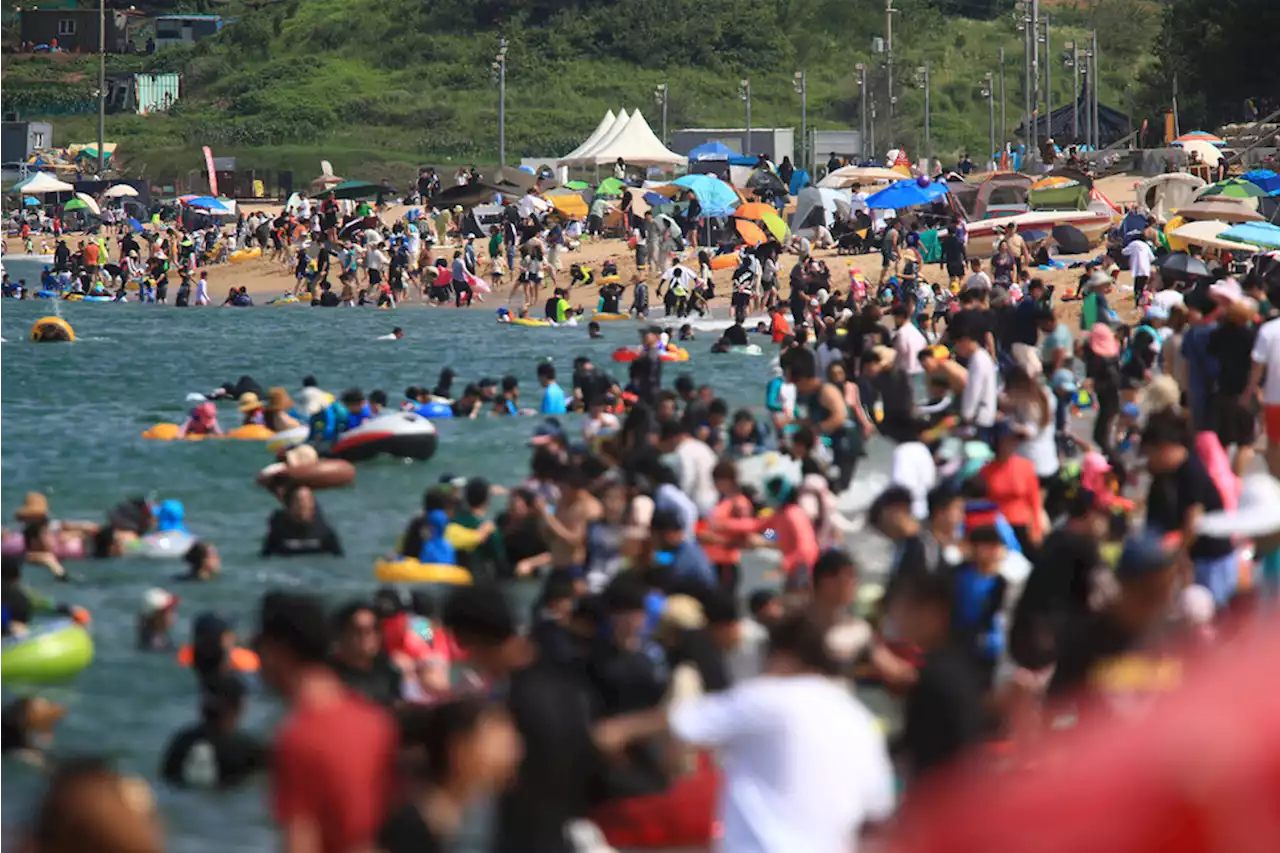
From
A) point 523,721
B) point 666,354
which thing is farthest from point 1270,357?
point 666,354

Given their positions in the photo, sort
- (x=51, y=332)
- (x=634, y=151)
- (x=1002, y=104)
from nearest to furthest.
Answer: (x=51, y=332), (x=634, y=151), (x=1002, y=104)

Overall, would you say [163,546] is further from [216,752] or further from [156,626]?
[216,752]

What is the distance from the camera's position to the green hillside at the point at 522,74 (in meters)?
97.0

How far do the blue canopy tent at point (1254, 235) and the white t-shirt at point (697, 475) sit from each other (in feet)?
60.4

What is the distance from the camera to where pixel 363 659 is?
9.45 meters

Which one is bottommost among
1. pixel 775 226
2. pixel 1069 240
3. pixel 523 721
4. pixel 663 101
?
pixel 523 721

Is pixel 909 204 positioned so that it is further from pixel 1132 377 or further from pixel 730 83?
pixel 730 83

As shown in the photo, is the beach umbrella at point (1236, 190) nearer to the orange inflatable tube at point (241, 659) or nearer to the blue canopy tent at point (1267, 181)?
the blue canopy tent at point (1267, 181)

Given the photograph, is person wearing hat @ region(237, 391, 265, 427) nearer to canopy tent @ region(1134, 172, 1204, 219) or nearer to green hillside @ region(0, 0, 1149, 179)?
canopy tent @ region(1134, 172, 1204, 219)

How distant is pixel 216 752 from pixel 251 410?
1710 centimetres

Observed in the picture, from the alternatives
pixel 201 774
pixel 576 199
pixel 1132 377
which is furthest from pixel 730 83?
pixel 201 774

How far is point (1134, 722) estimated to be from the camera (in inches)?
32.1

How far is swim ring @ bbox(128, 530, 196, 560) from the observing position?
1748 cm

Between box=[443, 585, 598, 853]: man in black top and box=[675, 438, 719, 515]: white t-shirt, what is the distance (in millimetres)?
8591
